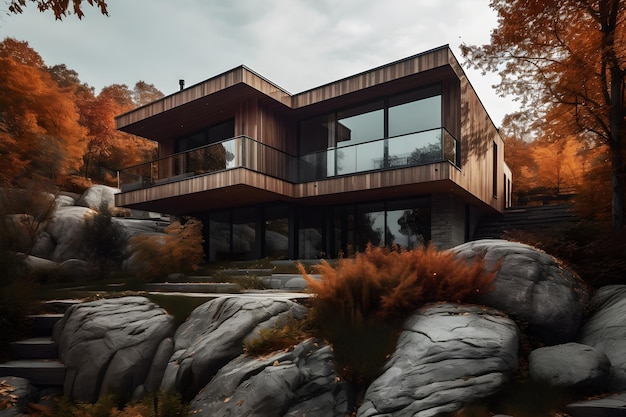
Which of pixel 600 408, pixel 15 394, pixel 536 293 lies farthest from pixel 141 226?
pixel 600 408

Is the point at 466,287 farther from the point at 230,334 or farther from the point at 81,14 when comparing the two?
the point at 81,14

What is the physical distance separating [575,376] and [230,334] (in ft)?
15.6

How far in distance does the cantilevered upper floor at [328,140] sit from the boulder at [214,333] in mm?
7377

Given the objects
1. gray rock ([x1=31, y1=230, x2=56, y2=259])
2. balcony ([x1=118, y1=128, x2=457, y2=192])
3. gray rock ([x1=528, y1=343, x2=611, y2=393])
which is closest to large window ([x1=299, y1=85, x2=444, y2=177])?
balcony ([x1=118, y1=128, x2=457, y2=192])

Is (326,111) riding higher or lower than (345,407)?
higher

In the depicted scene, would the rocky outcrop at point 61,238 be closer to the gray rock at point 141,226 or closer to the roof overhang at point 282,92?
the gray rock at point 141,226

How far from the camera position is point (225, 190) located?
15.4 m

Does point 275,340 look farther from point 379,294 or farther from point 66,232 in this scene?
point 66,232

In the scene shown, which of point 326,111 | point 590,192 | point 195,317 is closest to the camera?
point 195,317

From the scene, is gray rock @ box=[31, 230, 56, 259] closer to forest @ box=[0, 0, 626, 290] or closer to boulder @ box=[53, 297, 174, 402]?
forest @ box=[0, 0, 626, 290]

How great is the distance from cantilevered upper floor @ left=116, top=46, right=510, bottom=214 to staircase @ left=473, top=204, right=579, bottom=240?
111 cm

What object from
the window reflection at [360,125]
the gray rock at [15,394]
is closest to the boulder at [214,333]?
the gray rock at [15,394]

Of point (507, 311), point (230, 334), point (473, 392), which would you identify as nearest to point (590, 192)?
point (507, 311)

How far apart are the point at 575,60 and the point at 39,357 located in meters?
14.6
